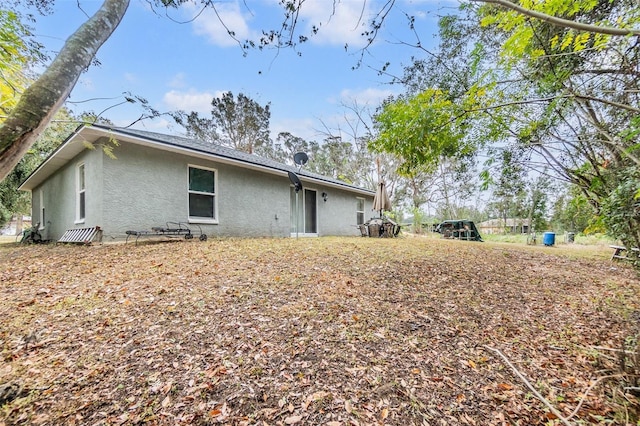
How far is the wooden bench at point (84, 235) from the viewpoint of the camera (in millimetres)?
6143

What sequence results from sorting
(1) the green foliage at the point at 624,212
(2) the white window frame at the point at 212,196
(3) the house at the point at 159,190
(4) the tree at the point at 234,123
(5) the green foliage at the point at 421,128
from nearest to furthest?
(5) the green foliage at the point at 421,128
(1) the green foliage at the point at 624,212
(3) the house at the point at 159,190
(2) the white window frame at the point at 212,196
(4) the tree at the point at 234,123

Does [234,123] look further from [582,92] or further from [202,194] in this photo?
[582,92]

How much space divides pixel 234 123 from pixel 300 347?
21.4 m

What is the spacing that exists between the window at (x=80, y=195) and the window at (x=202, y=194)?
2.81 metres

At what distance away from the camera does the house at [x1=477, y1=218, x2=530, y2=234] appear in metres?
30.3

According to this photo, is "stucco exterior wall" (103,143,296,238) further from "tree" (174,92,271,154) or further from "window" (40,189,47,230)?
"tree" (174,92,271,154)

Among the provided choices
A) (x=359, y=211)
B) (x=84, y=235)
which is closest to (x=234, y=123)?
(x=359, y=211)

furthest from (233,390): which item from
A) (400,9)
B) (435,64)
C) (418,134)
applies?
(435,64)

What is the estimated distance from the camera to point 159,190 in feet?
23.0

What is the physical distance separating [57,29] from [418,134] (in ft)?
18.3

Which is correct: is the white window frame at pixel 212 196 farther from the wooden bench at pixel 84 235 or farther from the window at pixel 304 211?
the window at pixel 304 211

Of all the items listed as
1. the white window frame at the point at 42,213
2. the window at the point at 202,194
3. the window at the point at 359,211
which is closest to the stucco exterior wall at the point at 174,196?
the window at the point at 202,194

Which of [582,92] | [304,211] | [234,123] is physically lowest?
[304,211]

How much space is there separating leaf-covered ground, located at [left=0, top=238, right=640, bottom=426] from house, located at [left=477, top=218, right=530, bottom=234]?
2977cm
